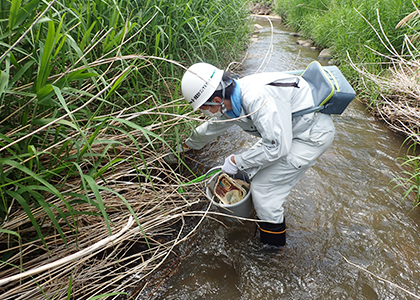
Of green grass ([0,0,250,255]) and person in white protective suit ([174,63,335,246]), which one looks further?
person in white protective suit ([174,63,335,246])

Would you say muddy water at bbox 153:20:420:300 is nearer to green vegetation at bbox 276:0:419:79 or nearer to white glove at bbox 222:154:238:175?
white glove at bbox 222:154:238:175

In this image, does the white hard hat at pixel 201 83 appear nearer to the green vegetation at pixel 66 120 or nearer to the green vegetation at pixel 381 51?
the green vegetation at pixel 66 120

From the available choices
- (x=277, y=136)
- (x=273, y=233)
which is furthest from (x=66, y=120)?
(x=273, y=233)

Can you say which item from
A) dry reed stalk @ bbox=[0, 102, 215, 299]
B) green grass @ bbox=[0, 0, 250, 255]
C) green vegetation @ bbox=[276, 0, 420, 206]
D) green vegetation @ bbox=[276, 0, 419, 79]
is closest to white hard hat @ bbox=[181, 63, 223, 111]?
green grass @ bbox=[0, 0, 250, 255]

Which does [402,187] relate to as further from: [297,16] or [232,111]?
[297,16]

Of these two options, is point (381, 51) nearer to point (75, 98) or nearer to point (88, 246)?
point (75, 98)

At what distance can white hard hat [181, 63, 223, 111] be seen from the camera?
6.40 ft

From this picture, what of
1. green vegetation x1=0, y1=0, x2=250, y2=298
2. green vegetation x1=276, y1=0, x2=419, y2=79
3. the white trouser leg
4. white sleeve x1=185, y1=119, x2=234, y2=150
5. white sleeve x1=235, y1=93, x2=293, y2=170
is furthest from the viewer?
green vegetation x1=276, y1=0, x2=419, y2=79

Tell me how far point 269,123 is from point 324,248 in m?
1.24

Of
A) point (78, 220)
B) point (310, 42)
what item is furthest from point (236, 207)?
point (310, 42)

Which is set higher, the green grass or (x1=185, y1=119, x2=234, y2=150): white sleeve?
the green grass

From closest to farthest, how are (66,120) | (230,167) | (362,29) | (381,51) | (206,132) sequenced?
(66,120) → (230,167) → (206,132) → (381,51) → (362,29)

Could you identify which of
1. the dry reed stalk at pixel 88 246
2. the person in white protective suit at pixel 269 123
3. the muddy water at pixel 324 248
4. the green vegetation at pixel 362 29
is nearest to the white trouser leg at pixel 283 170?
the person in white protective suit at pixel 269 123

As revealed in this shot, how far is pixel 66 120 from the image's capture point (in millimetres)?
1710
